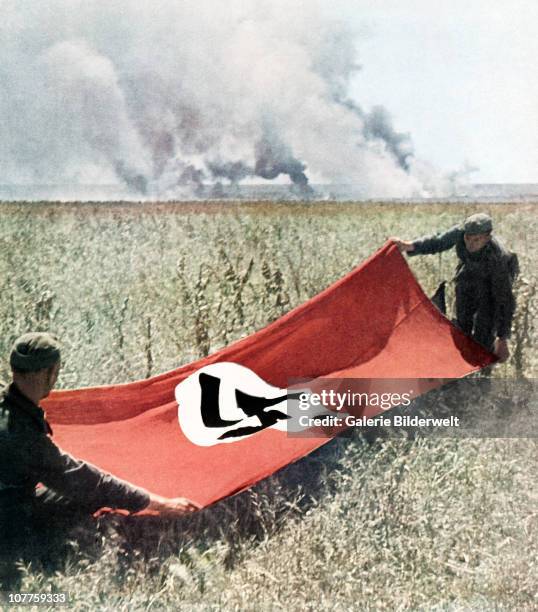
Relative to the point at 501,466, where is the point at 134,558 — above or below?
below

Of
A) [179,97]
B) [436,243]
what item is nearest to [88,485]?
[179,97]

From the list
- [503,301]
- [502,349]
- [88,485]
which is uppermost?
[503,301]

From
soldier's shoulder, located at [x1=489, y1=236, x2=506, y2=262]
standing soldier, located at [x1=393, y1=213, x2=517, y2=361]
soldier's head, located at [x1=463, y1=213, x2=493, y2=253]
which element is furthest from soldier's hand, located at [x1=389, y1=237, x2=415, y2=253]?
soldier's shoulder, located at [x1=489, y1=236, x2=506, y2=262]

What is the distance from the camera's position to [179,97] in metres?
3.63

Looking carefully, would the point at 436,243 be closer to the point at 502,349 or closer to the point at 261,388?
the point at 502,349

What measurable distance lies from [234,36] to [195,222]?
0.95 metres

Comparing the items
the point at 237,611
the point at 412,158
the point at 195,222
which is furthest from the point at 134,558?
the point at 412,158

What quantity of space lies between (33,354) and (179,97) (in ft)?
4.69

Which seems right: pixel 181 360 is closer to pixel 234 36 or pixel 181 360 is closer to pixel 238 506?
pixel 238 506

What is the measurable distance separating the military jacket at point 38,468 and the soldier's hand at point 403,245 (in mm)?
1850

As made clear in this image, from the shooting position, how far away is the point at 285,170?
148 inches

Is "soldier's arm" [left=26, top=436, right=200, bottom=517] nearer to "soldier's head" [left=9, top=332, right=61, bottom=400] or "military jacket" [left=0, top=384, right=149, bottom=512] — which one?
"military jacket" [left=0, top=384, right=149, bottom=512]

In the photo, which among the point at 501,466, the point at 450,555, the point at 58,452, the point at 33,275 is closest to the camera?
the point at 58,452

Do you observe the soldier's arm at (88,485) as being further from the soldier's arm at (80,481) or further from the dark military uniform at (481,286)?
the dark military uniform at (481,286)
